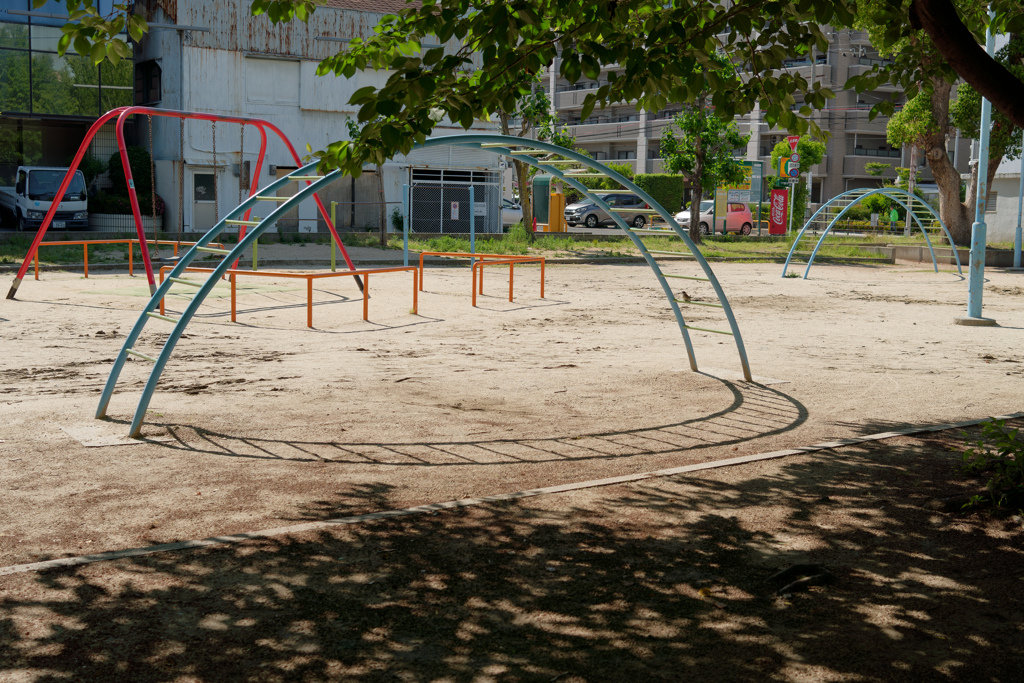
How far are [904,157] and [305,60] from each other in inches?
1556

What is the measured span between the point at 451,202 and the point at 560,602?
102 ft

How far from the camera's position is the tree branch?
207 inches

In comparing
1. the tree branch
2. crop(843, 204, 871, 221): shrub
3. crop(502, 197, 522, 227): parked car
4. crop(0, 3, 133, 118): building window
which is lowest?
the tree branch

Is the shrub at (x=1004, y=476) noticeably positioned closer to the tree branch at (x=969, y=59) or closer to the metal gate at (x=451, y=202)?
the tree branch at (x=969, y=59)

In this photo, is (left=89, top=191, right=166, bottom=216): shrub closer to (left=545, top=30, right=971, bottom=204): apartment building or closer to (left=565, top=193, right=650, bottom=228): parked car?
(left=565, top=193, right=650, bottom=228): parked car

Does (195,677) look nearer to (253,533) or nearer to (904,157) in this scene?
(253,533)

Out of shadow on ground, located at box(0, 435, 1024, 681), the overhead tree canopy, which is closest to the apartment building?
the overhead tree canopy

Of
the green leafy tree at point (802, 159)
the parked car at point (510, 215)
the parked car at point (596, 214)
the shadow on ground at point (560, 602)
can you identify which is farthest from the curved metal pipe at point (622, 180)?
the green leafy tree at point (802, 159)

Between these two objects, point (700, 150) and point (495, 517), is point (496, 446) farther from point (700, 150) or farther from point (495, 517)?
point (700, 150)

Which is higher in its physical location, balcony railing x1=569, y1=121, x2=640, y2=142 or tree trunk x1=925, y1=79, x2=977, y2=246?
balcony railing x1=569, y1=121, x2=640, y2=142

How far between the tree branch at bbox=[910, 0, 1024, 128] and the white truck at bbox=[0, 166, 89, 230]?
91.8 ft

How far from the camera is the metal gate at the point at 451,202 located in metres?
34.8

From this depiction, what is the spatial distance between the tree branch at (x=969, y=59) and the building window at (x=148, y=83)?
3187cm

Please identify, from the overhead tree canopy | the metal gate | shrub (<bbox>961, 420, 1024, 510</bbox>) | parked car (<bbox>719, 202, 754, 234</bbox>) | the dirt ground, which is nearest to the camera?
the dirt ground
